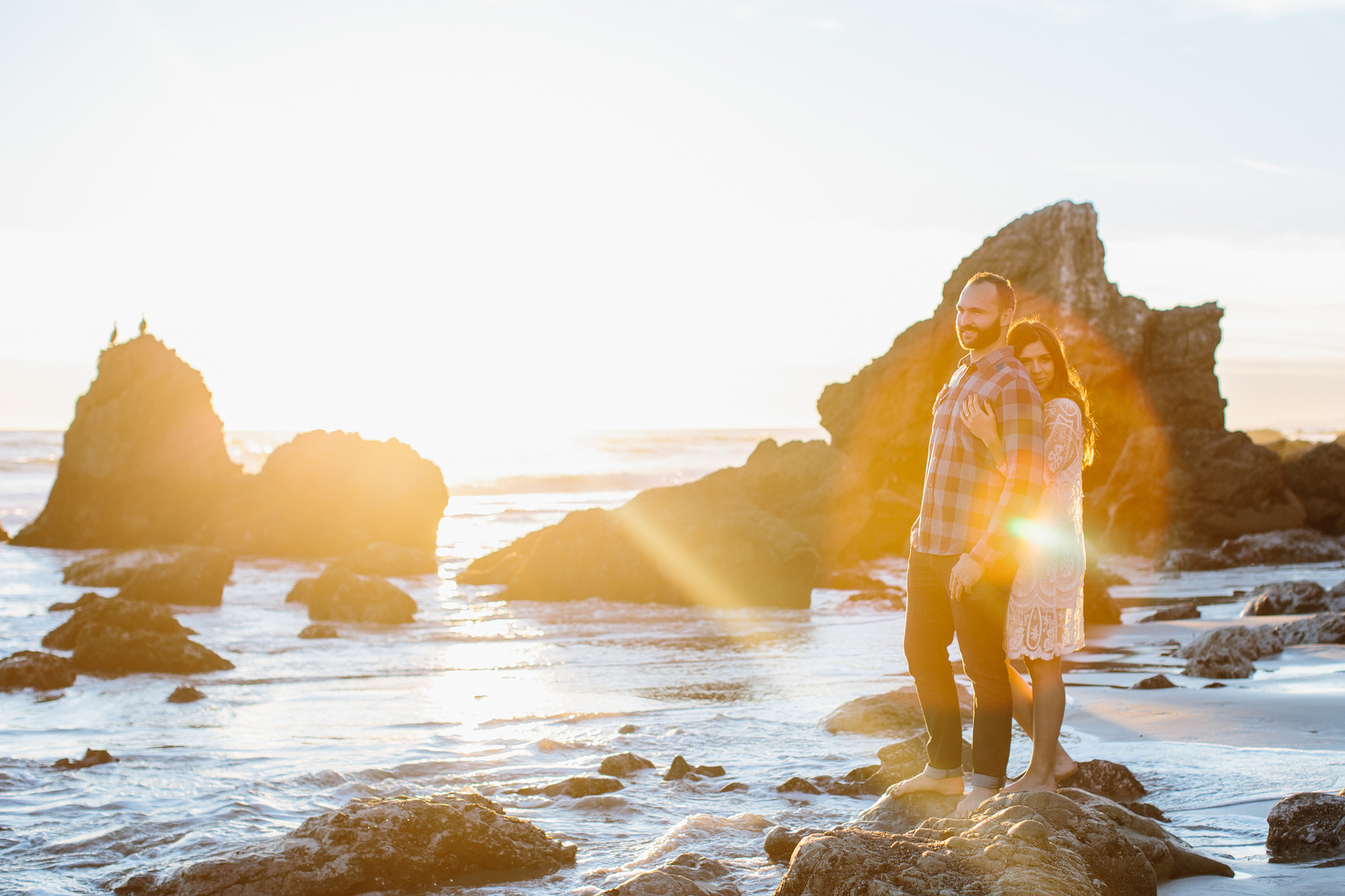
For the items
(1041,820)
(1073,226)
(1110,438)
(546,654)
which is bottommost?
(546,654)

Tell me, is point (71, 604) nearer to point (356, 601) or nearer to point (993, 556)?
point (356, 601)

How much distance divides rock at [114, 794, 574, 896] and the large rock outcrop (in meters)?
20.5

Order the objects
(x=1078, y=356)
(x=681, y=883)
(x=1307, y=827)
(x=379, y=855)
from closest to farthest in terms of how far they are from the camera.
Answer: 1. (x=681, y=883)
2. (x=1307, y=827)
3. (x=379, y=855)
4. (x=1078, y=356)

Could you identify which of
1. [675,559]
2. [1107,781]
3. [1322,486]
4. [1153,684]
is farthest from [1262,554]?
[1107,781]

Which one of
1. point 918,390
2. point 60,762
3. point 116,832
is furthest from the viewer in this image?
point 918,390

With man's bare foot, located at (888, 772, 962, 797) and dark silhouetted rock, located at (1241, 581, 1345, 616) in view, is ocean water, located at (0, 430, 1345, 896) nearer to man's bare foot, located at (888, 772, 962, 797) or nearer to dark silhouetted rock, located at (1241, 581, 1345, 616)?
man's bare foot, located at (888, 772, 962, 797)

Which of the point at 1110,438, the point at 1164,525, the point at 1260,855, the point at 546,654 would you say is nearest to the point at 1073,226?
the point at 1110,438

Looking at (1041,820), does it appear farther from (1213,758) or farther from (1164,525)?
(1164,525)

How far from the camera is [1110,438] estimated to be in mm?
25125

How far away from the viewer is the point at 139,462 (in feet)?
78.6

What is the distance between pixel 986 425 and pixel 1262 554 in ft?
53.5

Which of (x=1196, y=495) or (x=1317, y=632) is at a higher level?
(x=1196, y=495)

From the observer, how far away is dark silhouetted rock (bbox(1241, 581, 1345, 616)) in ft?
35.0

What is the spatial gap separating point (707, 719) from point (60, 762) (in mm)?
3760
